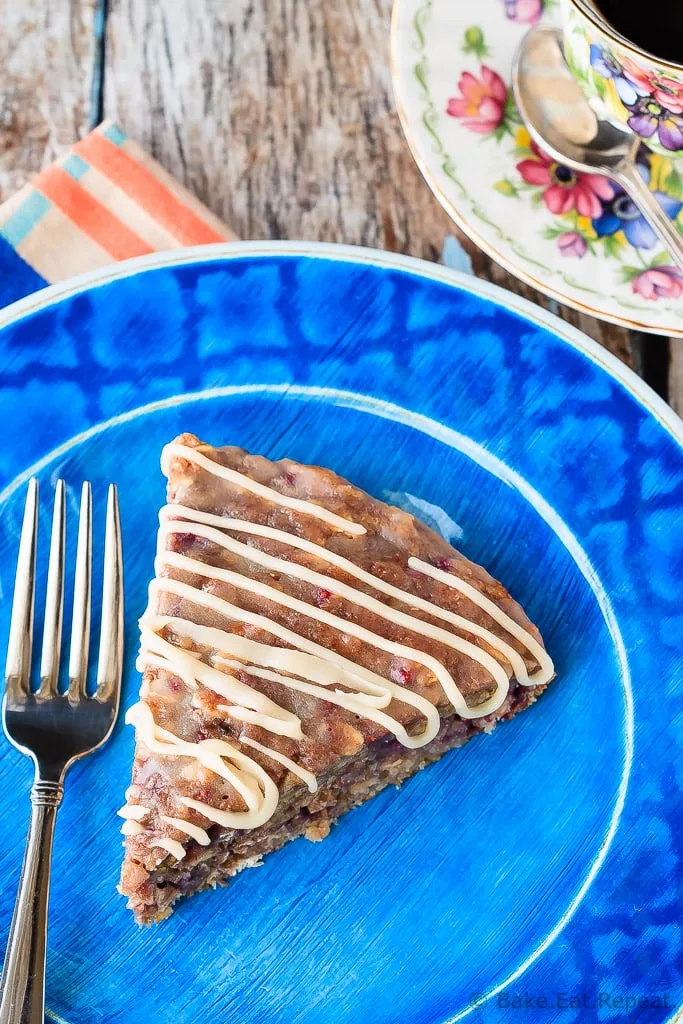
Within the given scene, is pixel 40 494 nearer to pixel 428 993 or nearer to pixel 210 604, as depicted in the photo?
pixel 210 604

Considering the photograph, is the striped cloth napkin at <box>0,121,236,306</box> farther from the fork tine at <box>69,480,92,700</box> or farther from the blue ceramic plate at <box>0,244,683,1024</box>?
the fork tine at <box>69,480,92,700</box>

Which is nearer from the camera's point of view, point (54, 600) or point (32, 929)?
point (32, 929)

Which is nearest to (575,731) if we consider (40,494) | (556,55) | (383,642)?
(383,642)

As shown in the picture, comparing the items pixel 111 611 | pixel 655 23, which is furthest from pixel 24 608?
pixel 655 23

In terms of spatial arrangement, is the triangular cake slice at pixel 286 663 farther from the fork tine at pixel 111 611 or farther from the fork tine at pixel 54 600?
the fork tine at pixel 54 600

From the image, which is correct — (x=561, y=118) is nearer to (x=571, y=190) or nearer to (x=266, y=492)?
(x=571, y=190)

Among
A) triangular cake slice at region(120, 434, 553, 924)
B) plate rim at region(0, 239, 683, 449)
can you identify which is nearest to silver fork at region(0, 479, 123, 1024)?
triangular cake slice at region(120, 434, 553, 924)

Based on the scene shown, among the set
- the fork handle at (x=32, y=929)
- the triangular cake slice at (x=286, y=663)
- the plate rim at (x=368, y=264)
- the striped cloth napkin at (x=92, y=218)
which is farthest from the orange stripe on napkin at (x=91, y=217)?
the fork handle at (x=32, y=929)
